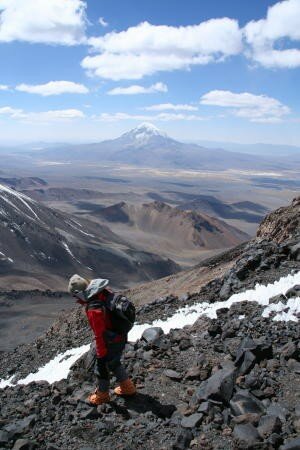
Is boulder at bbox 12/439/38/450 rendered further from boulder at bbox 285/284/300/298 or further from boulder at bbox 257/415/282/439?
boulder at bbox 285/284/300/298

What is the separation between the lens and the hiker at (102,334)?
7.79 metres

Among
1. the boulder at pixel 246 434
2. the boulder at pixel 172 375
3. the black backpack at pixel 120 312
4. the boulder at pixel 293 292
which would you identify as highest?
the black backpack at pixel 120 312

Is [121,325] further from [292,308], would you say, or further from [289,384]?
[292,308]

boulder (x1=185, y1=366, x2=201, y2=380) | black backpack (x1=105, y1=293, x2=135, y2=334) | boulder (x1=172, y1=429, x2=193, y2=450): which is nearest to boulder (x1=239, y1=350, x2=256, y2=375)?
boulder (x1=185, y1=366, x2=201, y2=380)

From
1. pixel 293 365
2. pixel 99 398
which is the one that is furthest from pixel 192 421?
pixel 293 365

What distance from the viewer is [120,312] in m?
7.84

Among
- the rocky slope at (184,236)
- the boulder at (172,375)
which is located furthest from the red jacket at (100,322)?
the rocky slope at (184,236)

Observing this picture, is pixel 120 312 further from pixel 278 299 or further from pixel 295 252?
pixel 295 252

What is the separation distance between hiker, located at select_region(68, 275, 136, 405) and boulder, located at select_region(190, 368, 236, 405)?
121 cm

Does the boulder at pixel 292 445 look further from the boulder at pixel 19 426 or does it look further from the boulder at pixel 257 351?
the boulder at pixel 19 426

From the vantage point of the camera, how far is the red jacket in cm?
776

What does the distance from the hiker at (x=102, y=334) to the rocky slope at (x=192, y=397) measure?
0.78ft

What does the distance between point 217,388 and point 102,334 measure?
1987 mm

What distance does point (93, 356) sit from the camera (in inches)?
420
